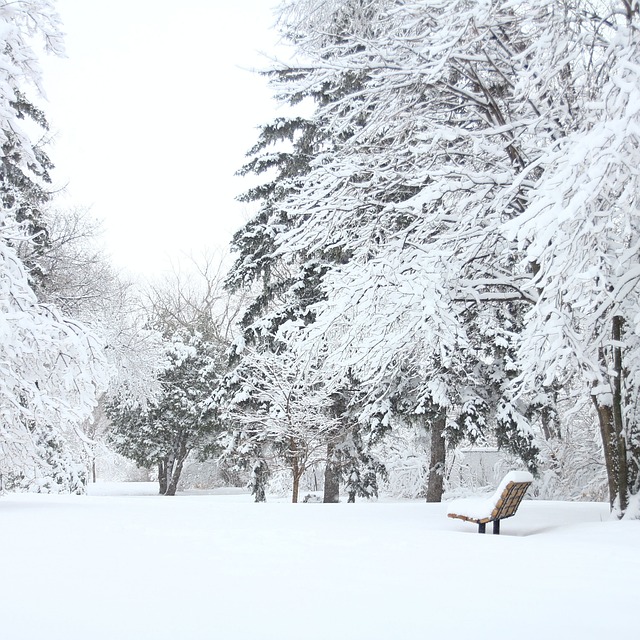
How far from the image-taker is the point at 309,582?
4086 millimetres

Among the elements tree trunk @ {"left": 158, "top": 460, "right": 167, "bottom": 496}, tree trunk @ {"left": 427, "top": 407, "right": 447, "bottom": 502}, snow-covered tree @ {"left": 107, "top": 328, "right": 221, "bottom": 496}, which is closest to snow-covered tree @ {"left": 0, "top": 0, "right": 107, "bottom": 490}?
tree trunk @ {"left": 427, "top": 407, "right": 447, "bottom": 502}

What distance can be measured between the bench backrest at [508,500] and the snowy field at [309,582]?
519mm

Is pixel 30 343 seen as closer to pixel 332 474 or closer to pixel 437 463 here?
pixel 332 474

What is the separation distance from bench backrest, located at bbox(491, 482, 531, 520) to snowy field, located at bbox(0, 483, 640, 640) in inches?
20.5

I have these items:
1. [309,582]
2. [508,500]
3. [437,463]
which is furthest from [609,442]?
[437,463]

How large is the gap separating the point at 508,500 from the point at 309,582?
3.85 metres

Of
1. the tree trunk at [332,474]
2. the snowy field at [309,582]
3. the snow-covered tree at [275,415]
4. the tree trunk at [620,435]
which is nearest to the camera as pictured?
the snowy field at [309,582]

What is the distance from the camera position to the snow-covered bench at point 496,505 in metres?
7.05

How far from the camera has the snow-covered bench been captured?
23.1 ft

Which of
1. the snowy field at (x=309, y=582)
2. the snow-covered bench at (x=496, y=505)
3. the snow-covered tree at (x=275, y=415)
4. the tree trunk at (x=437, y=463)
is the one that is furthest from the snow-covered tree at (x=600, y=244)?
the snow-covered tree at (x=275, y=415)

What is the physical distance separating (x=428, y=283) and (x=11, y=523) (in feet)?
16.5

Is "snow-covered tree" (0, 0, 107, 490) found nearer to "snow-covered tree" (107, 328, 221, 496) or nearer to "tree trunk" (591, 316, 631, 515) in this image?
"tree trunk" (591, 316, 631, 515)

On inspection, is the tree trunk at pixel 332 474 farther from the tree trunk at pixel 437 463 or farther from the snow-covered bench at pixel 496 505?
the snow-covered bench at pixel 496 505

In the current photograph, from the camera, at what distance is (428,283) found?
7.23 m
